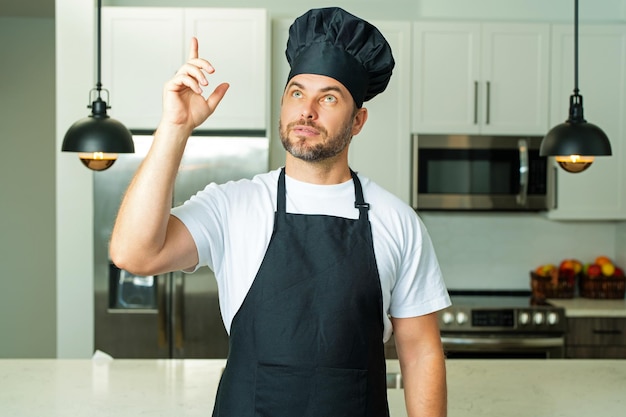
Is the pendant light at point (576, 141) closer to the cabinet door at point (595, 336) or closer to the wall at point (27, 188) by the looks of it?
the cabinet door at point (595, 336)

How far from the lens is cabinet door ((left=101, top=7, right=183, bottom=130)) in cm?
414

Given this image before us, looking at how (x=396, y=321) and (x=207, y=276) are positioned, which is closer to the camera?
(x=396, y=321)

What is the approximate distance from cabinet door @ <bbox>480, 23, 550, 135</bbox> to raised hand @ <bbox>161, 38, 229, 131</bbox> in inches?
122

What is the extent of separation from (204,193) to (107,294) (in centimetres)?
248

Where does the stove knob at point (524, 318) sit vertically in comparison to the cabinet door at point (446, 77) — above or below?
below

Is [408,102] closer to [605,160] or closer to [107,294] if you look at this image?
[605,160]

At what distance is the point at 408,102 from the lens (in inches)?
173

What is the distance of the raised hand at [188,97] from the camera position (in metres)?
1.47

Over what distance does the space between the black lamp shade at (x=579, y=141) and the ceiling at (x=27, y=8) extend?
3.96 metres

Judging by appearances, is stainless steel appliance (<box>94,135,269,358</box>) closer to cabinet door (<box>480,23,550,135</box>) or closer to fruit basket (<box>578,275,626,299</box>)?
cabinet door (<box>480,23,550,135</box>)

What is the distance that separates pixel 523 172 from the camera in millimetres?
4367

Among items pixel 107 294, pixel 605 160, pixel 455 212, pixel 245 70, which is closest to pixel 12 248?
pixel 107 294

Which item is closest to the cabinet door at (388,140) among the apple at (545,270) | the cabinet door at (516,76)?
the cabinet door at (516,76)

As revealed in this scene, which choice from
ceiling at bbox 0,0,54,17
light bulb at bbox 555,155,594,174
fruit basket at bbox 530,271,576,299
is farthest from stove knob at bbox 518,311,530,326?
ceiling at bbox 0,0,54,17
